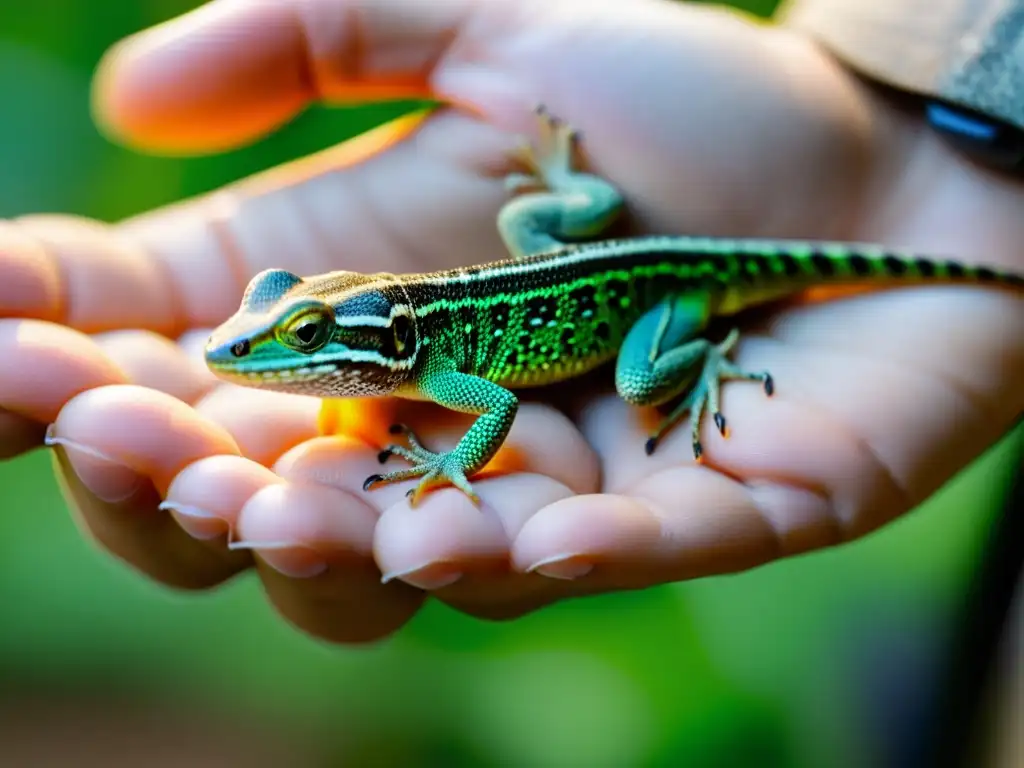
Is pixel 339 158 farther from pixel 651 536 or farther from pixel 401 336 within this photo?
pixel 651 536

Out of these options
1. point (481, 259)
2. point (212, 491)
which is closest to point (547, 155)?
point (481, 259)

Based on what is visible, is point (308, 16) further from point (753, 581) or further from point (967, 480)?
point (967, 480)

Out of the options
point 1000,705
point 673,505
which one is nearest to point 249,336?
point 673,505

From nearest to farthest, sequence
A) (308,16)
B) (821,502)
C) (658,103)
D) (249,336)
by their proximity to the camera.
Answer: (249,336) < (821,502) < (308,16) < (658,103)

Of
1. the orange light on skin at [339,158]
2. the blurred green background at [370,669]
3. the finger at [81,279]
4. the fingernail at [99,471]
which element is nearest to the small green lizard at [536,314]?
the fingernail at [99,471]

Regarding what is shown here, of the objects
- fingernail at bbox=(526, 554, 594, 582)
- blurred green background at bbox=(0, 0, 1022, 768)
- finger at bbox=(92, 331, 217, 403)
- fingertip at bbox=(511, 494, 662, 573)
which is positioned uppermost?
fingertip at bbox=(511, 494, 662, 573)

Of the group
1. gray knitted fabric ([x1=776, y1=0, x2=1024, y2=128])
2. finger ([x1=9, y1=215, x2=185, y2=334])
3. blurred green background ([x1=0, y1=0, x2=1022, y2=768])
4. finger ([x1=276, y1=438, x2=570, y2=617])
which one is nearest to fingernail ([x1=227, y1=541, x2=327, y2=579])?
finger ([x1=276, y1=438, x2=570, y2=617])

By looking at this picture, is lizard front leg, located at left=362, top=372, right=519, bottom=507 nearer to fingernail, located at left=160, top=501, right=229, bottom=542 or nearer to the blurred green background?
fingernail, located at left=160, top=501, right=229, bottom=542

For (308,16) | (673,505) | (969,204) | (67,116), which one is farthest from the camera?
(67,116)
